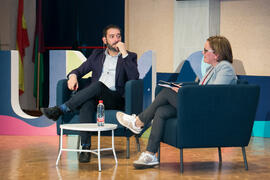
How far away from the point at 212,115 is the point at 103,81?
137 cm

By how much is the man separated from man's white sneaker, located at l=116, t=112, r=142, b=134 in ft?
0.91

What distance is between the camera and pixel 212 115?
3.84 m

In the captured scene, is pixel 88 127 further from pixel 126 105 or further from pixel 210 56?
pixel 210 56

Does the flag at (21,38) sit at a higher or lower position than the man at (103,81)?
higher

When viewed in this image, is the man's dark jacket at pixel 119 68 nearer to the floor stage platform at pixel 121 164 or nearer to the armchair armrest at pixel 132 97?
the armchair armrest at pixel 132 97

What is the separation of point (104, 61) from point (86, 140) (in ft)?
3.14

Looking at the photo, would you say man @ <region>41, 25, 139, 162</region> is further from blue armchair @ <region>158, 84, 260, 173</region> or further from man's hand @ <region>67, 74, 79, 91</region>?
blue armchair @ <region>158, 84, 260, 173</region>

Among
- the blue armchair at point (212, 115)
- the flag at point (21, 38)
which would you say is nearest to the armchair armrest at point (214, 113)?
the blue armchair at point (212, 115)

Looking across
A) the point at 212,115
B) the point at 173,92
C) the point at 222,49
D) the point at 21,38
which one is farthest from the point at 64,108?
the point at 21,38

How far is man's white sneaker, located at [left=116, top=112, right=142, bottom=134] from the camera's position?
4211mm

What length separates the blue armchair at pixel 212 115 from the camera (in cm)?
378

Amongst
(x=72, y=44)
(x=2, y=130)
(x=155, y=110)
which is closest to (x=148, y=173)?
(x=155, y=110)

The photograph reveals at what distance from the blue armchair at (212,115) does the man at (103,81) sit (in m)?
0.81

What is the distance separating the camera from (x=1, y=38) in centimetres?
771
